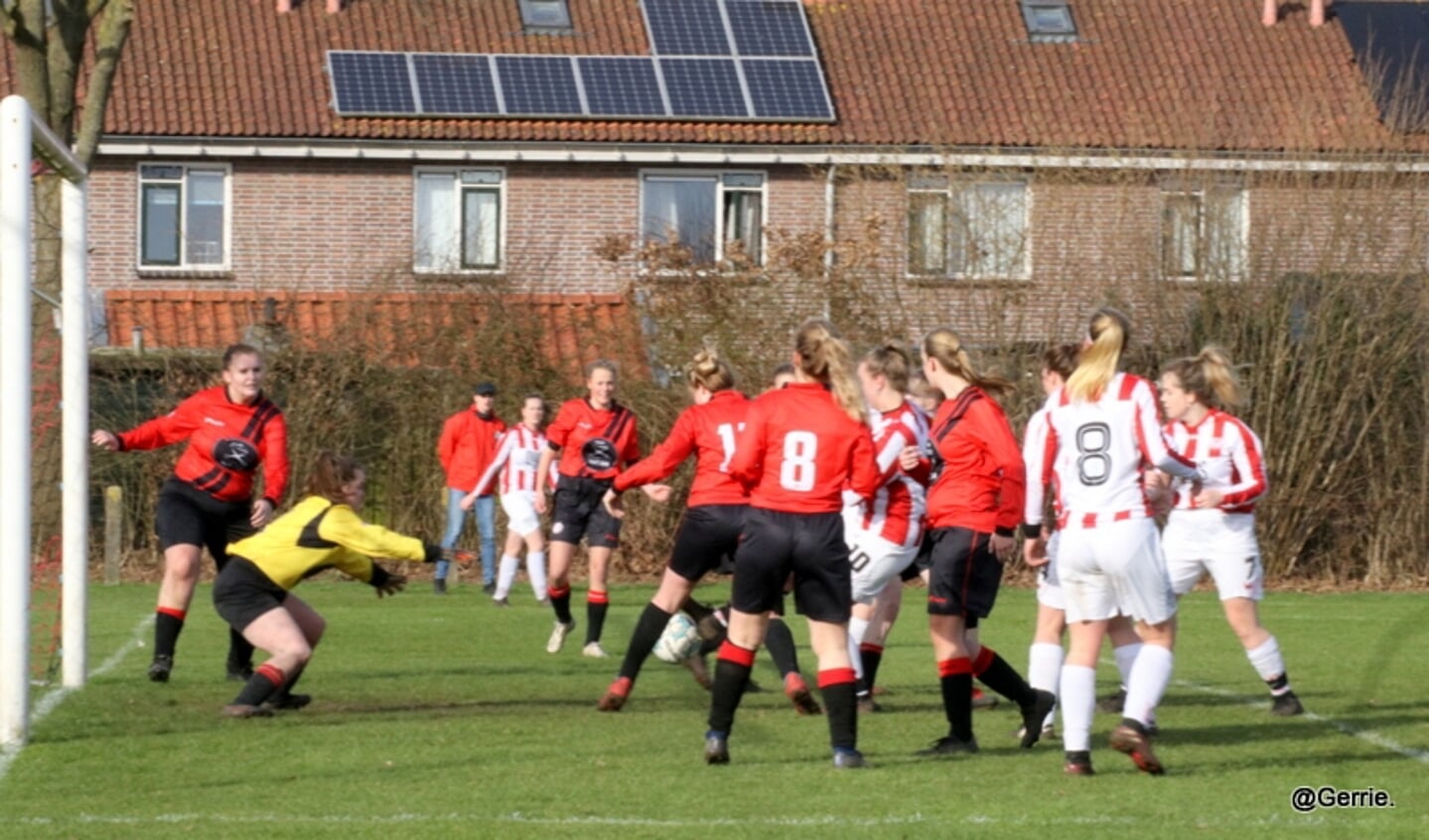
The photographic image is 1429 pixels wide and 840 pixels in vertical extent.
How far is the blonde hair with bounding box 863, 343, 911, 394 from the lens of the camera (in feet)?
33.9

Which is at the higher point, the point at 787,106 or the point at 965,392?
the point at 787,106

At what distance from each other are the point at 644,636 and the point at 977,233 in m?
12.9

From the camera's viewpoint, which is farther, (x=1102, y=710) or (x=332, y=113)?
(x=332, y=113)

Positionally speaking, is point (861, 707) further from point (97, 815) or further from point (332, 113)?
point (332, 113)

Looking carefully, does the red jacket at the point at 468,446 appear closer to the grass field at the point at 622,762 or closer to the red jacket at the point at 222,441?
the grass field at the point at 622,762

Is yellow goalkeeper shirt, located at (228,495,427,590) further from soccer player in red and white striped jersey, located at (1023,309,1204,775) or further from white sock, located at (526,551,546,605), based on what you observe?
white sock, located at (526,551,546,605)

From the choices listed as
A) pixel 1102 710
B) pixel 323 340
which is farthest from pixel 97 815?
pixel 323 340

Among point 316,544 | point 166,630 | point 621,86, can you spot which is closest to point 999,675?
point 316,544

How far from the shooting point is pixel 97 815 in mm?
7832

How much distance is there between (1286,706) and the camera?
11.5 meters

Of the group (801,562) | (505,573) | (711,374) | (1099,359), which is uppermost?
(1099,359)

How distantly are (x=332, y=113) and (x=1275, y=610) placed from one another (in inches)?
646

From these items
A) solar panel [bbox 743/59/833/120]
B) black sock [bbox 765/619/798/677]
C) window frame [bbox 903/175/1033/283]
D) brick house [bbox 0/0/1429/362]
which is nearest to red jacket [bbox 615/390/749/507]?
black sock [bbox 765/619/798/677]

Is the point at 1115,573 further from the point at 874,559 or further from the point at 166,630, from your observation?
the point at 166,630
